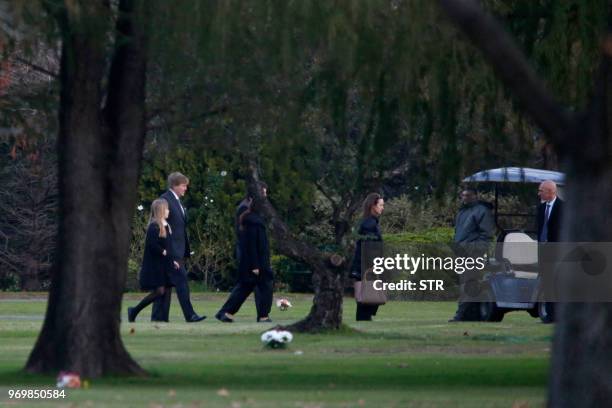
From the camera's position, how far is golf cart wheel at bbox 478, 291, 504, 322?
22.4 m

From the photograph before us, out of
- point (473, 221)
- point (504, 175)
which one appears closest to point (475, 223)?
point (473, 221)

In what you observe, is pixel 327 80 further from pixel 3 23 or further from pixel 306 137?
pixel 3 23

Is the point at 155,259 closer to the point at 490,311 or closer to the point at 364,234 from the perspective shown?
the point at 364,234

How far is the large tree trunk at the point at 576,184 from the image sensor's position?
838cm

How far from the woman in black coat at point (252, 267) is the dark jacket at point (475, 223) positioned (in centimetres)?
304

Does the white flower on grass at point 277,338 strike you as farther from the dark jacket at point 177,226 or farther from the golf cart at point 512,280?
the golf cart at point 512,280

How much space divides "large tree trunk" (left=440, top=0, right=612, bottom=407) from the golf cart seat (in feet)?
45.1

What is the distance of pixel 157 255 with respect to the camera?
67.1ft

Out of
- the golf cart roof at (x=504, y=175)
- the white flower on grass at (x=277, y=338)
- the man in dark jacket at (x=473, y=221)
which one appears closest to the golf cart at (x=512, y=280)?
the man in dark jacket at (x=473, y=221)

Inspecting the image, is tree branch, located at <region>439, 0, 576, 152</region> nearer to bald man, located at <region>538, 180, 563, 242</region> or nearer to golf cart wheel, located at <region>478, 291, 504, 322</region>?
bald man, located at <region>538, 180, 563, 242</region>

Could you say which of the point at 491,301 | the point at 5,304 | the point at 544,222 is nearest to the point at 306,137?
the point at 544,222

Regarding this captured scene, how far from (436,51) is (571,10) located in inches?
45.1

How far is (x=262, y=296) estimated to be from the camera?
20.7m

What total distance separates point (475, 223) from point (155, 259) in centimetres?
472
